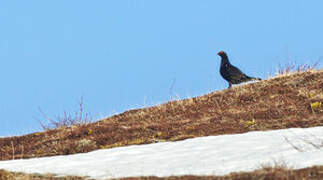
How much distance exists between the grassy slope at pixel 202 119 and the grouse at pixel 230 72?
0.60 metres

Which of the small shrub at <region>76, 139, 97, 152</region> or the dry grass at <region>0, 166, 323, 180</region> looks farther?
the small shrub at <region>76, 139, 97, 152</region>

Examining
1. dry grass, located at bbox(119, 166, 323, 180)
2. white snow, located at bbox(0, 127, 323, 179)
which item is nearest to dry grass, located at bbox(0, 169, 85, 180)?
white snow, located at bbox(0, 127, 323, 179)

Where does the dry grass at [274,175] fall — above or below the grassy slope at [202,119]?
below

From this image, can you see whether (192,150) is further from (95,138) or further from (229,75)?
(229,75)

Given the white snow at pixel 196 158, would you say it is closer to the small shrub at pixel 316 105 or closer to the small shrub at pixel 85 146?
the small shrub at pixel 85 146

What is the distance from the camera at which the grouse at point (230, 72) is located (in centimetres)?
1675

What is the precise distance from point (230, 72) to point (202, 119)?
450 centimetres

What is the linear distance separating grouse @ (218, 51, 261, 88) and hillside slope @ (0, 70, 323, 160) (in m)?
0.61

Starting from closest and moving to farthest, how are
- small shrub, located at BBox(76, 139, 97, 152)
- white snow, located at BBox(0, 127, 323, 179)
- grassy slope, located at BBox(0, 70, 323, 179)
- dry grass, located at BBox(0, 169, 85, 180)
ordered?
white snow, located at BBox(0, 127, 323, 179) → dry grass, located at BBox(0, 169, 85, 180) → small shrub, located at BBox(76, 139, 97, 152) → grassy slope, located at BBox(0, 70, 323, 179)

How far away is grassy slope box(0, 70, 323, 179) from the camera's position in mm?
10656

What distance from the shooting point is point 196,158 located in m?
7.21

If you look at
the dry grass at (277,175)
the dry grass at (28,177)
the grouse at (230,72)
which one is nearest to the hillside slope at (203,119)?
the grouse at (230,72)

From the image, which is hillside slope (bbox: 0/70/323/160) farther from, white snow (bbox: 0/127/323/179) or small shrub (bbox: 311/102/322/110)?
white snow (bbox: 0/127/323/179)

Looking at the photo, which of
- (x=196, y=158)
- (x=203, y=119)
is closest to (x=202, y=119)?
(x=203, y=119)
